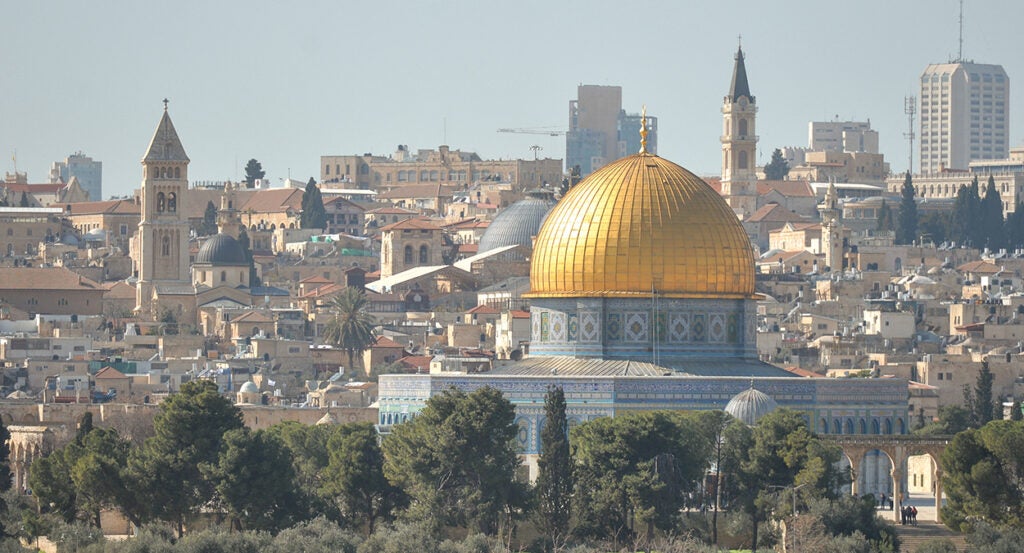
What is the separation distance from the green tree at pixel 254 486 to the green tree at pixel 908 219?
81.6m

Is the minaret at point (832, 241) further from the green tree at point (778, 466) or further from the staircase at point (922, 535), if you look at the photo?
the staircase at point (922, 535)

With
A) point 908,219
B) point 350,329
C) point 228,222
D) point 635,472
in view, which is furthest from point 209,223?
point 635,472

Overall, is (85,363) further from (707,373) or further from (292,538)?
(292,538)

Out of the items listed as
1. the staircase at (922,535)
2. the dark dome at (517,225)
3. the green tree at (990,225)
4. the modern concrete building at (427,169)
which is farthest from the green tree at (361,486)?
the modern concrete building at (427,169)

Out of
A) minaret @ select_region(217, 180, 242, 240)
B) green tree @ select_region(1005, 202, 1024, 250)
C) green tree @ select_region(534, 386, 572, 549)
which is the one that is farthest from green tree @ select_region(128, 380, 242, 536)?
green tree @ select_region(1005, 202, 1024, 250)

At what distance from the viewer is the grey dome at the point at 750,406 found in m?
60.0

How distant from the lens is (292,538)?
53.2 meters

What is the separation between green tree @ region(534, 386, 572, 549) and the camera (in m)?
55.4

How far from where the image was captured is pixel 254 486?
185 feet

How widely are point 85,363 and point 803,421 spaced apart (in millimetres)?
36611

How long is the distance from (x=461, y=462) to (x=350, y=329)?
42122mm

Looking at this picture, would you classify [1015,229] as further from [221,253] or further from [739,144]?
[221,253]

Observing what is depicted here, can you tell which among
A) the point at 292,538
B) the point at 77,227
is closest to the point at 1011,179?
the point at 77,227

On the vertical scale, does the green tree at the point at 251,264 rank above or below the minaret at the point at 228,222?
below
